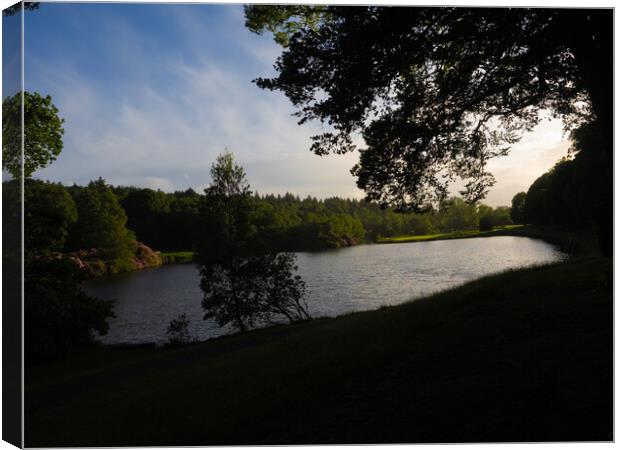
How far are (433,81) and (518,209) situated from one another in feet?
14.6

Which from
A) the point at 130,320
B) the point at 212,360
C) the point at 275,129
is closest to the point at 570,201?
the point at 275,129

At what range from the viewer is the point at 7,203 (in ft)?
16.6

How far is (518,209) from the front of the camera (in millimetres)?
9539

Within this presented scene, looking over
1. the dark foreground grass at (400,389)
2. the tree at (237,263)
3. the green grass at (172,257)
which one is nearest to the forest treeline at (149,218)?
the green grass at (172,257)

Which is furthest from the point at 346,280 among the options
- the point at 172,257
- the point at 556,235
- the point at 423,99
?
the point at 423,99

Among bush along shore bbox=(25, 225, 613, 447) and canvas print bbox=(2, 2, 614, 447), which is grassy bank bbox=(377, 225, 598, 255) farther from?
bush along shore bbox=(25, 225, 613, 447)

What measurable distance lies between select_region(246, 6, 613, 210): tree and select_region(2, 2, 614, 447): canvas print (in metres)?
0.03

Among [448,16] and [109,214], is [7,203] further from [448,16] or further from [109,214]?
[448,16]

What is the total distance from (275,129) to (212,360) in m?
4.82

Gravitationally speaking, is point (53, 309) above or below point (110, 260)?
below

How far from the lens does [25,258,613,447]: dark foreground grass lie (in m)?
3.72

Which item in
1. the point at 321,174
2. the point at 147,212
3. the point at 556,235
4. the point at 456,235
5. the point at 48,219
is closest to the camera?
the point at 321,174

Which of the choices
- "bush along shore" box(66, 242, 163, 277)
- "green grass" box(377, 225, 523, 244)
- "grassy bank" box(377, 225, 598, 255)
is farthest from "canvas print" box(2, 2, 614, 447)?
"grassy bank" box(377, 225, 598, 255)

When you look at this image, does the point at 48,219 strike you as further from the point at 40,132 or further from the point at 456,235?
the point at 456,235
